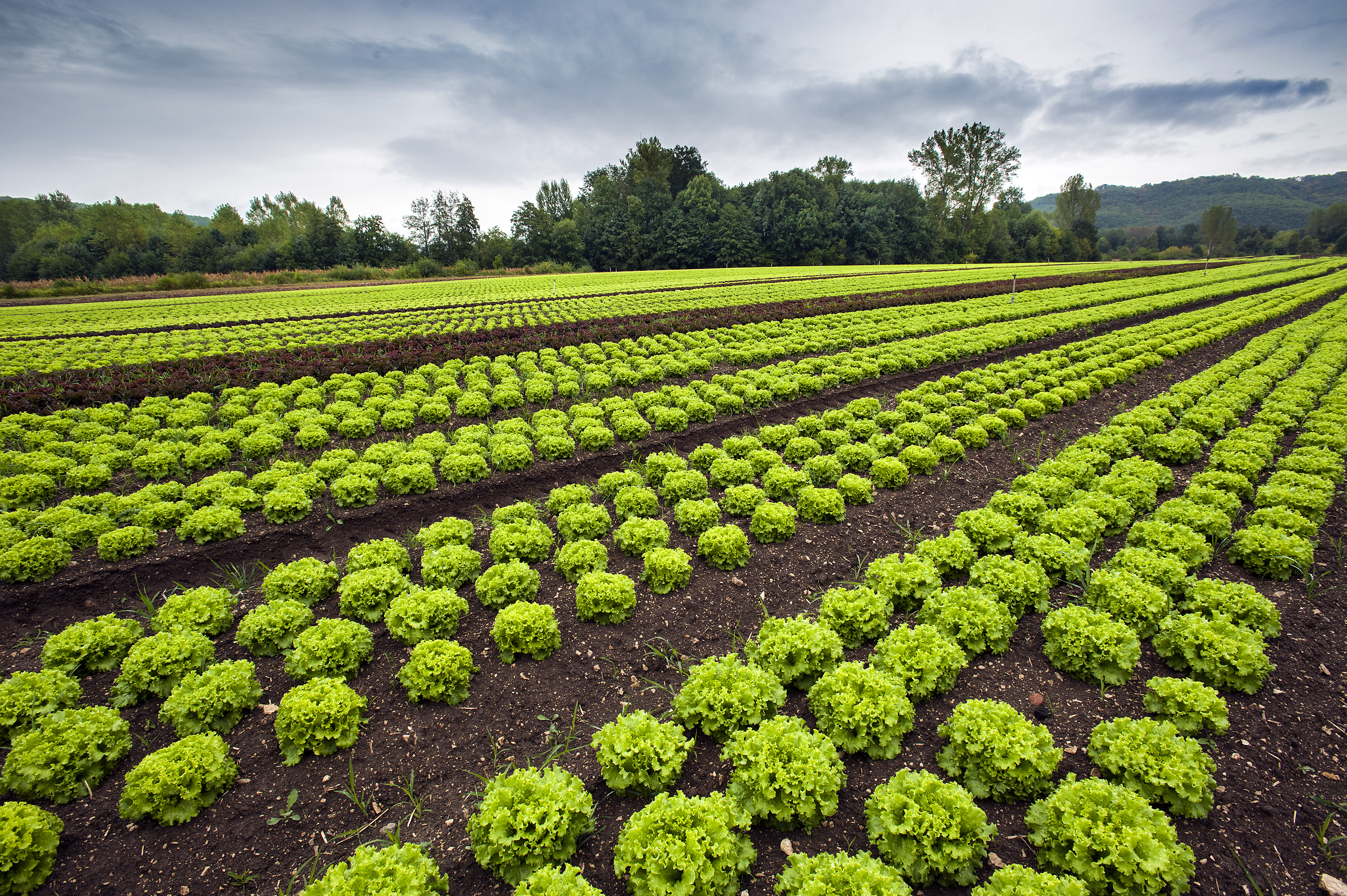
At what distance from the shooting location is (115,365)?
19688 millimetres

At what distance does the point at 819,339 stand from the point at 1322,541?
648 inches

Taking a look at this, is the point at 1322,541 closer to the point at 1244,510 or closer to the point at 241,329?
the point at 1244,510

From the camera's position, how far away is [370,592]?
290 inches

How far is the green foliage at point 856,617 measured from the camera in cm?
666

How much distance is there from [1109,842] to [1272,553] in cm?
627

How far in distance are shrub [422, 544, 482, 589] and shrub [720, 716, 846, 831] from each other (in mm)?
4686

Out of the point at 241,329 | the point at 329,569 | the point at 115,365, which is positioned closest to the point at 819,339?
the point at 329,569

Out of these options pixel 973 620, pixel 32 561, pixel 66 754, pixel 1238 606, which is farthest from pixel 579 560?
pixel 32 561

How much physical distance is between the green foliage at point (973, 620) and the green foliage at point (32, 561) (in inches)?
496

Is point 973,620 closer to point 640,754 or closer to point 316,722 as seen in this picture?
point 640,754

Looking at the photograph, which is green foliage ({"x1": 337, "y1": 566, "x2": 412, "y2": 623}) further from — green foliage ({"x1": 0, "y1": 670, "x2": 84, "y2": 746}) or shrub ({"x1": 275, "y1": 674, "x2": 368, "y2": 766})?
green foliage ({"x1": 0, "y1": 670, "x2": 84, "y2": 746})

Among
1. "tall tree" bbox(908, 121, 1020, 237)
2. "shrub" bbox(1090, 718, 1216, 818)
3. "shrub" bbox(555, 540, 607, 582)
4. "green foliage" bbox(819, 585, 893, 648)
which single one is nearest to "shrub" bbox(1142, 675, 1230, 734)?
"shrub" bbox(1090, 718, 1216, 818)

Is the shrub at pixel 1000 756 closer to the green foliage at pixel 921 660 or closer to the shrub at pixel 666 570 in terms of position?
the green foliage at pixel 921 660

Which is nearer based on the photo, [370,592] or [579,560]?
[370,592]
